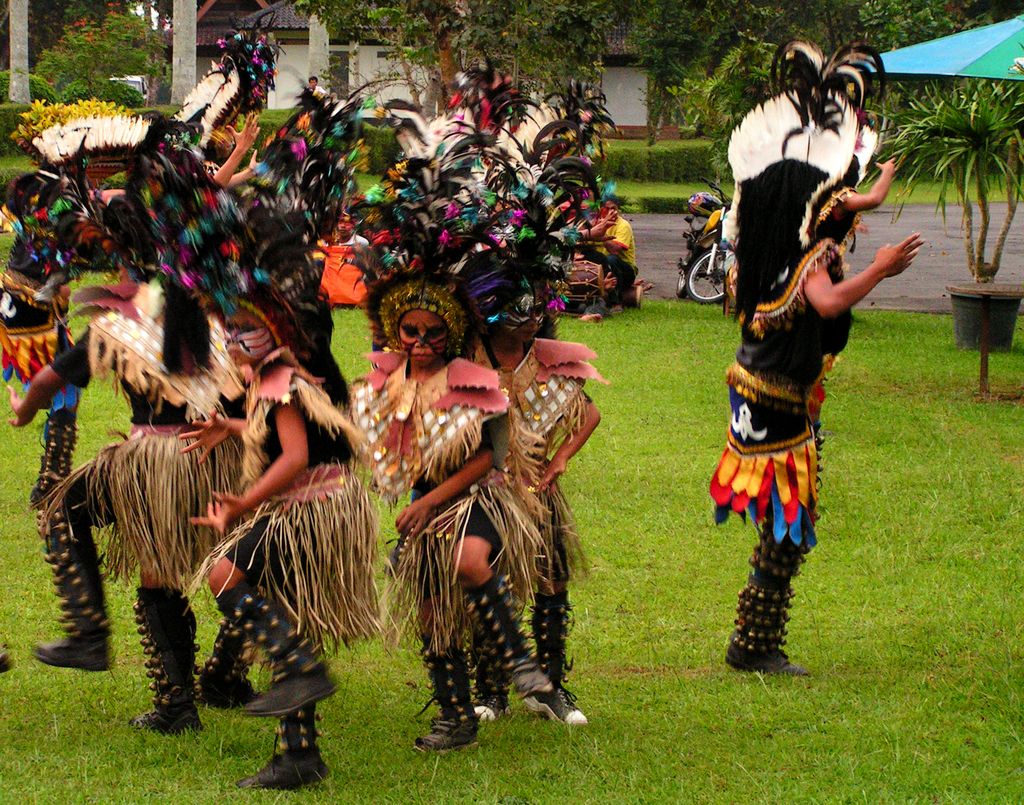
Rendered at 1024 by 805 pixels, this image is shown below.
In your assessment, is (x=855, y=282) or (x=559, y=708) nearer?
(x=855, y=282)

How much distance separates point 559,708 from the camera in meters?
4.79

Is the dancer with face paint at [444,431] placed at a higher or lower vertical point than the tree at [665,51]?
lower

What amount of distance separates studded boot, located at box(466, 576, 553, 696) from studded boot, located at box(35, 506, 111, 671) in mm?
1199

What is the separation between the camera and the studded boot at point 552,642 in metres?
4.85

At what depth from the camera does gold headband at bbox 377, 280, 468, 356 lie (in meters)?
4.46

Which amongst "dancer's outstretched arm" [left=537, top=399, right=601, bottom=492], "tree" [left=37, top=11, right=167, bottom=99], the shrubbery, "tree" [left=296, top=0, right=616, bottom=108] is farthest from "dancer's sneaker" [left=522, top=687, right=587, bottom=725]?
"tree" [left=37, top=11, right=167, bottom=99]

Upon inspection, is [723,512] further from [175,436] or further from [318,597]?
[175,436]

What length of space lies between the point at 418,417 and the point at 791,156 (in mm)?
1656

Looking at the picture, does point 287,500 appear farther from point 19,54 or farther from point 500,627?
point 19,54

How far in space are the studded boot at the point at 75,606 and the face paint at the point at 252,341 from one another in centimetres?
82

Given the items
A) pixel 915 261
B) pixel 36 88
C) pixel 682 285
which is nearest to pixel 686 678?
pixel 682 285

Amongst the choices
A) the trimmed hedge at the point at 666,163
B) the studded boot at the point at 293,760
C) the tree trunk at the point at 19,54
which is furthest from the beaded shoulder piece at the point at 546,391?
the trimmed hedge at the point at 666,163

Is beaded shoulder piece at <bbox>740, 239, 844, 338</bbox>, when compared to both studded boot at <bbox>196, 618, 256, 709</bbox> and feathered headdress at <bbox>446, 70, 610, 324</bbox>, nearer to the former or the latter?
feathered headdress at <bbox>446, 70, 610, 324</bbox>

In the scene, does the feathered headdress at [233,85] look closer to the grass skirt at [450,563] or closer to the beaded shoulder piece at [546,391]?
the beaded shoulder piece at [546,391]
